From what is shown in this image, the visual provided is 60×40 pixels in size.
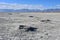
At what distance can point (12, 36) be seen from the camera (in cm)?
1994

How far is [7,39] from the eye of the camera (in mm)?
18609

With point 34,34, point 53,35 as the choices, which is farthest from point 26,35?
point 53,35

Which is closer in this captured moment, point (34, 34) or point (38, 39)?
point (38, 39)

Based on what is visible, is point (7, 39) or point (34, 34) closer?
point (7, 39)

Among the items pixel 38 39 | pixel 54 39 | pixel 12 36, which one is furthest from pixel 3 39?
pixel 54 39

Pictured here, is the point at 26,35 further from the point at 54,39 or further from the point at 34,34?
the point at 54,39

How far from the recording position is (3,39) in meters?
18.4

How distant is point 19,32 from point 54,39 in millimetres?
4144

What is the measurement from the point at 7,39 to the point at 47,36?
145 inches

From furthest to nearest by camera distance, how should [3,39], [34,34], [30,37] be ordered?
[34,34]
[30,37]
[3,39]

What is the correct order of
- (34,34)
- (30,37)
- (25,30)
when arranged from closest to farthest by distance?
1. (30,37)
2. (34,34)
3. (25,30)

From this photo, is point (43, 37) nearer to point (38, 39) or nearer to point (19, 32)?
point (38, 39)

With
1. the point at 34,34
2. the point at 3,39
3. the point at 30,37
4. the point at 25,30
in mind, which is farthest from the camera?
the point at 25,30

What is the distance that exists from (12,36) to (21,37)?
0.93 m
